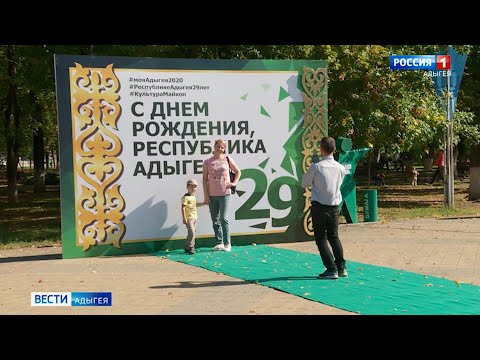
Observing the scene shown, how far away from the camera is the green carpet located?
6.88 meters

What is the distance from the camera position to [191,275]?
29.6ft

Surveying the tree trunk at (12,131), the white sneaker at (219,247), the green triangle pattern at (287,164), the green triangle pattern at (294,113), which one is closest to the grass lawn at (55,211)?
the tree trunk at (12,131)

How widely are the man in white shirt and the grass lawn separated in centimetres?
632

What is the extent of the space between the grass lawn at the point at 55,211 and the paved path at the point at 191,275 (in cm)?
196

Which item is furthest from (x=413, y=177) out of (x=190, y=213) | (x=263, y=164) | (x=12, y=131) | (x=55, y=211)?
(x=190, y=213)

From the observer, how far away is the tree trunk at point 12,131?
74.9 feet

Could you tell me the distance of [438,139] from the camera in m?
19.2

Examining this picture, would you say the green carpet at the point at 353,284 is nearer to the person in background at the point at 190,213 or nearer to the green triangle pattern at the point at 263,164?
the person in background at the point at 190,213

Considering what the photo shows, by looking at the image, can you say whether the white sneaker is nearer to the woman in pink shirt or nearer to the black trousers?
the woman in pink shirt

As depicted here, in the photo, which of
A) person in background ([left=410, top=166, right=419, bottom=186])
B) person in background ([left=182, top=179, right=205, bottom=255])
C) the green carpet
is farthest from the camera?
person in background ([left=410, top=166, right=419, bottom=186])

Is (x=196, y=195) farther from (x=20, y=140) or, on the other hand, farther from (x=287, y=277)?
(x=20, y=140)

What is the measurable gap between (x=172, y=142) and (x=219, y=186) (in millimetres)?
1173

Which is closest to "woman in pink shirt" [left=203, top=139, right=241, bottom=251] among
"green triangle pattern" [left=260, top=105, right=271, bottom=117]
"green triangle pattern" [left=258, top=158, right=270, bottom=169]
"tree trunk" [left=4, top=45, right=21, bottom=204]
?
"green triangle pattern" [left=258, top=158, right=270, bottom=169]

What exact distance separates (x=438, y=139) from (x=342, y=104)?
4.06 meters
